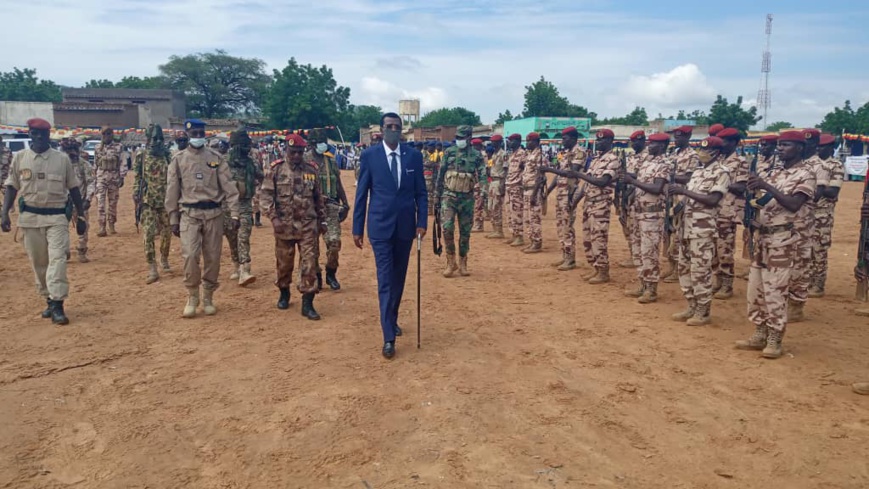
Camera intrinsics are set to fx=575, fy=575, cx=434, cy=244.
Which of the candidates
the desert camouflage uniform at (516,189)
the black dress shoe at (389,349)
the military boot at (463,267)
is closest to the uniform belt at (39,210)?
the black dress shoe at (389,349)

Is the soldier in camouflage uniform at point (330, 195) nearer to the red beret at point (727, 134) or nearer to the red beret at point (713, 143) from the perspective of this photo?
the red beret at point (713, 143)

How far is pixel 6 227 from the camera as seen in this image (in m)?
6.21

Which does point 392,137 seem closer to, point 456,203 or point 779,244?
point 456,203

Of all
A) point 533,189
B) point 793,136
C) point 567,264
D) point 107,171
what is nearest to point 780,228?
point 793,136

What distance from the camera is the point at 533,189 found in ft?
35.5

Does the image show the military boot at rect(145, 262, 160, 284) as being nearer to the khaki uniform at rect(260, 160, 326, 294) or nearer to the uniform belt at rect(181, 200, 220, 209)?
the uniform belt at rect(181, 200, 220, 209)

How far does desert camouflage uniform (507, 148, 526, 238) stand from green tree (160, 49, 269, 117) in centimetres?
5509

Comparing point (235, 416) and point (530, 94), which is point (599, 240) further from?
point (530, 94)

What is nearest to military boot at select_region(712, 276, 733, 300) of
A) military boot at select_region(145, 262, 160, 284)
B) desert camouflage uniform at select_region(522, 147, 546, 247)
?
desert camouflage uniform at select_region(522, 147, 546, 247)

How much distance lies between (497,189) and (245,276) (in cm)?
687

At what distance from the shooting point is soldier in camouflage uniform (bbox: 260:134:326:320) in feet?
21.2

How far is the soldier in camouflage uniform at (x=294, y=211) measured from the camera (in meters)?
6.45

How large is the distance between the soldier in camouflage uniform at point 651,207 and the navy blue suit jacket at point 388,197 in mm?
2829

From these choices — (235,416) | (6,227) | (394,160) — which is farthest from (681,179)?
(6,227)
